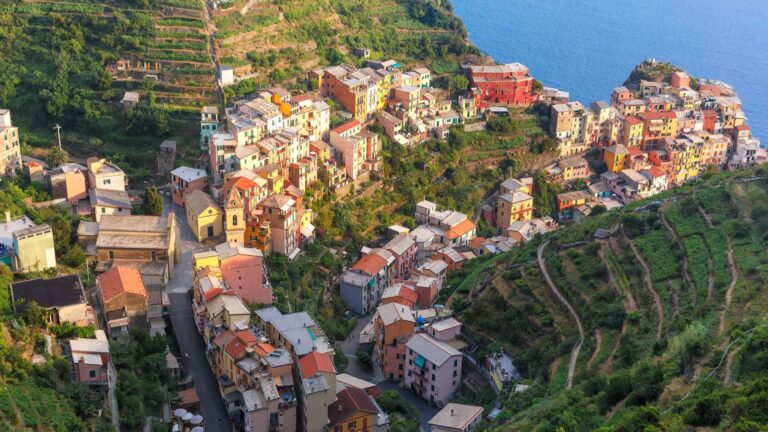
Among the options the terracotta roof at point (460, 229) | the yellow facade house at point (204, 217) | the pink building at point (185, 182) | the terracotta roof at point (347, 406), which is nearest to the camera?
the terracotta roof at point (347, 406)

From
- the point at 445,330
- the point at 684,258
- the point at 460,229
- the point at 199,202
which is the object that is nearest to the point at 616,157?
the point at 460,229

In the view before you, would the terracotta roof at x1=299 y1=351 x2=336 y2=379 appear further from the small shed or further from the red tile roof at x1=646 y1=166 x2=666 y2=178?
the red tile roof at x1=646 y1=166 x2=666 y2=178

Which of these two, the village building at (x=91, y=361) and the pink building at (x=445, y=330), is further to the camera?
the pink building at (x=445, y=330)

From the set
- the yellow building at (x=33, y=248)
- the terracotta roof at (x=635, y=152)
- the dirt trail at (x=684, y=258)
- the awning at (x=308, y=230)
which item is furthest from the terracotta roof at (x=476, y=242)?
the yellow building at (x=33, y=248)

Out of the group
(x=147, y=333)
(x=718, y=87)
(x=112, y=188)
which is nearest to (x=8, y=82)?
(x=112, y=188)

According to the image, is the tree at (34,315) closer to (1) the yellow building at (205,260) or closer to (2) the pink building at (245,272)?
(1) the yellow building at (205,260)

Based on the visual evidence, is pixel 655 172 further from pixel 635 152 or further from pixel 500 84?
pixel 500 84

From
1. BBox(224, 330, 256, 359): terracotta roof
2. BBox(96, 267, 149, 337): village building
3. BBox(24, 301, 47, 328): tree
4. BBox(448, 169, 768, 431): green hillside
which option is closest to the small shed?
BBox(96, 267, 149, 337): village building
